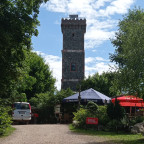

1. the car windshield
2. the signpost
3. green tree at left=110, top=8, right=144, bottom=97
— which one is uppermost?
green tree at left=110, top=8, right=144, bottom=97

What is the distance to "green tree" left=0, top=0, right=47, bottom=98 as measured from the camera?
12.6m

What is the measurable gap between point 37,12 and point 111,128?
7769mm

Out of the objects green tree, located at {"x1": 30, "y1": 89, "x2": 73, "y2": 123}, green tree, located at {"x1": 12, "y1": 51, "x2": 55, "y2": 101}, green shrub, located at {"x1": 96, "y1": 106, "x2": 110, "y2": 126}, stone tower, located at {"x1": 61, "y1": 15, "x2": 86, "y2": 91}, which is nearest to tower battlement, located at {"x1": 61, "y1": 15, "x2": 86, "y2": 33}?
stone tower, located at {"x1": 61, "y1": 15, "x2": 86, "y2": 91}

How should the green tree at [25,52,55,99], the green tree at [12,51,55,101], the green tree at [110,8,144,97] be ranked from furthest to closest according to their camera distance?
the green tree at [25,52,55,99] < the green tree at [12,51,55,101] < the green tree at [110,8,144,97]

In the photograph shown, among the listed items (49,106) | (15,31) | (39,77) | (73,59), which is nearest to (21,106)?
(49,106)

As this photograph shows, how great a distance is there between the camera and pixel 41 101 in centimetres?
2822

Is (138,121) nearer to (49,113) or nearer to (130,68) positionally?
(130,68)

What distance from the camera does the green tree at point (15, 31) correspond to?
12.6 m

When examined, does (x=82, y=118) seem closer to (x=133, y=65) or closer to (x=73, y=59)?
(x=133, y=65)

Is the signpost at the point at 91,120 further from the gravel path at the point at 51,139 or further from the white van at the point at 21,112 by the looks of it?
the white van at the point at 21,112

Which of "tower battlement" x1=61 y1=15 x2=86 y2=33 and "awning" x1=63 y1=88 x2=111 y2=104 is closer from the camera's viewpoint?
"awning" x1=63 y1=88 x2=111 y2=104

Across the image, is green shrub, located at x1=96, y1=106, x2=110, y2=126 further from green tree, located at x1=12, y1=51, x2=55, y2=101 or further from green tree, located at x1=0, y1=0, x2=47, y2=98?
green tree, located at x1=12, y1=51, x2=55, y2=101

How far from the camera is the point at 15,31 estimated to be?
1279 cm

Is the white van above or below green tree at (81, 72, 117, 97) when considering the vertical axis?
below
